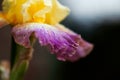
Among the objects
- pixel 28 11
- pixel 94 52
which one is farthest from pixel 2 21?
pixel 94 52

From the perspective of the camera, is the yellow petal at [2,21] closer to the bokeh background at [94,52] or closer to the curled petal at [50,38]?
the curled petal at [50,38]

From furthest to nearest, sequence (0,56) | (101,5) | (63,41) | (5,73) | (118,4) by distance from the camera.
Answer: (118,4), (101,5), (0,56), (5,73), (63,41)

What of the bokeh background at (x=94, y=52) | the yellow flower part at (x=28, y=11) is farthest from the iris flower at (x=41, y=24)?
the bokeh background at (x=94, y=52)

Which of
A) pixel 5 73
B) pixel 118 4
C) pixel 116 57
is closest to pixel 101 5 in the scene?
pixel 118 4

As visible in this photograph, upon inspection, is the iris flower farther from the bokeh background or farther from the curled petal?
the bokeh background

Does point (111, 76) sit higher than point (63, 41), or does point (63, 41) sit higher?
point (63, 41)

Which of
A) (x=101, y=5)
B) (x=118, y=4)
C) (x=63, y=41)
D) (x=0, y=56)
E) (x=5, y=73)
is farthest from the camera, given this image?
(x=118, y=4)

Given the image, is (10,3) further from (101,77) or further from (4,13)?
(101,77)

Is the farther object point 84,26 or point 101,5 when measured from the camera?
point 101,5

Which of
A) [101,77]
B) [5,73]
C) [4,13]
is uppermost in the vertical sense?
[4,13]
